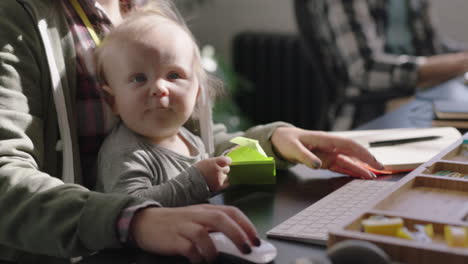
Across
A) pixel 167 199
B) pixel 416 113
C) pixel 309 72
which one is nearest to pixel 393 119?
pixel 416 113

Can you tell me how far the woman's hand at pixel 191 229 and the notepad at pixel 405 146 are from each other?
0.48 m

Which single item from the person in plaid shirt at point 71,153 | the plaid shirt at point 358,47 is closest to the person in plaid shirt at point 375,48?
the plaid shirt at point 358,47

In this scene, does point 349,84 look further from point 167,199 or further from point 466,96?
point 167,199

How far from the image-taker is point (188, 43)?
0.95 m

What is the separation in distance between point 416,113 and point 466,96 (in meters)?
0.32

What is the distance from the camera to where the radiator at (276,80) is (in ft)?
12.0

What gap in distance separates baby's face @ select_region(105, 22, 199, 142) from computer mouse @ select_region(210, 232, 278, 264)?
274 millimetres

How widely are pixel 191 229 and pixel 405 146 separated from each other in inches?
26.3

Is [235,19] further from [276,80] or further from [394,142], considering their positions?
[394,142]

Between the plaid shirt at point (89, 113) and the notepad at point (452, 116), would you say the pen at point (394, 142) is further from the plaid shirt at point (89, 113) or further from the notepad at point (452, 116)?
the plaid shirt at point (89, 113)

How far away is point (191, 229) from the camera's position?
25.1 inches

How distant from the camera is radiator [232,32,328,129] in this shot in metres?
3.67

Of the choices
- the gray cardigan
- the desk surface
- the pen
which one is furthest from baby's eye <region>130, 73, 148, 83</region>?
the pen

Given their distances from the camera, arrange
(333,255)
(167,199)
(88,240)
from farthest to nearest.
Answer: (167,199) → (88,240) → (333,255)
